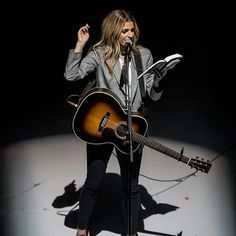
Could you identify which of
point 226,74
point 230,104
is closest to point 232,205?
point 230,104

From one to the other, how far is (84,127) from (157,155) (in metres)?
1.72

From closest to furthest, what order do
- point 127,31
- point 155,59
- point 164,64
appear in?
point 164,64
point 127,31
point 155,59

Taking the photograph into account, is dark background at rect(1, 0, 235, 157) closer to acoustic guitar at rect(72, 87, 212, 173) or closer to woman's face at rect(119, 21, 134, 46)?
acoustic guitar at rect(72, 87, 212, 173)

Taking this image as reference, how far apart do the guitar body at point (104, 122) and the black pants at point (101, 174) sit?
0.08 metres

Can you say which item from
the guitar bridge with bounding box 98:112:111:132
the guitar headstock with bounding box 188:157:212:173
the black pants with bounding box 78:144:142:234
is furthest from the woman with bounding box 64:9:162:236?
the guitar headstock with bounding box 188:157:212:173

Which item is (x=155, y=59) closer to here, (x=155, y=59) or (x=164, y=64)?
(x=155, y=59)

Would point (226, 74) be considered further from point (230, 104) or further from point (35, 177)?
point (35, 177)

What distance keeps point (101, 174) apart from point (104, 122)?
36 cm

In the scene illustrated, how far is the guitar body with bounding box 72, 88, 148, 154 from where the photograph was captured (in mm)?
3760

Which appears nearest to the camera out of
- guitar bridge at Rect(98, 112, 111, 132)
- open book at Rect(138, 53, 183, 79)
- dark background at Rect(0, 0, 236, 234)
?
open book at Rect(138, 53, 183, 79)

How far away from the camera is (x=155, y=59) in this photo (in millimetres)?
6922

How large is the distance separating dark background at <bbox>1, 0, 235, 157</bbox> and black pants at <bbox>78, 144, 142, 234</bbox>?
178 cm

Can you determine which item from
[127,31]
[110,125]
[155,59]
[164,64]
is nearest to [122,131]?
[110,125]

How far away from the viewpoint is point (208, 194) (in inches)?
190
